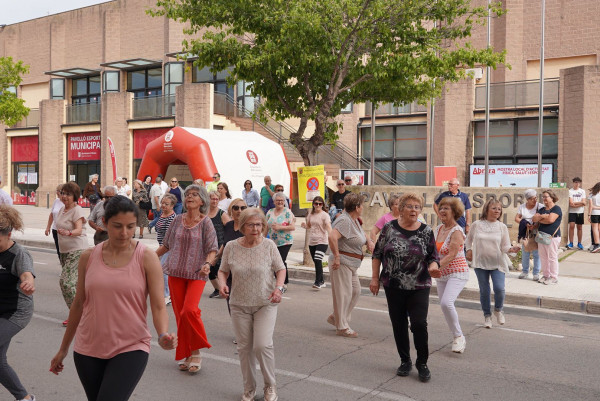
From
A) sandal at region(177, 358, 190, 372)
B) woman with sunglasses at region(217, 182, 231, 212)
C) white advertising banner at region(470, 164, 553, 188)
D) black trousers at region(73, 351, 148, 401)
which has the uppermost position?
white advertising banner at region(470, 164, 553, 188)

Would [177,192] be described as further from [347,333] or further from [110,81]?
[110,81]

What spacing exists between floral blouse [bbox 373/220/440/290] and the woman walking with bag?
584 cm

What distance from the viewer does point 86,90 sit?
3756 centimetres

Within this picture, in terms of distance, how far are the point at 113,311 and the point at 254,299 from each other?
1822 mm

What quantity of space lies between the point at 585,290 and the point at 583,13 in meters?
21.1

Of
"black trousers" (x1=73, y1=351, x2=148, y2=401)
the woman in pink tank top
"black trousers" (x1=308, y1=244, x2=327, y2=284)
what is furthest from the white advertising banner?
"black trousers" (x1=73, y1=351, x2=148, y2=401)

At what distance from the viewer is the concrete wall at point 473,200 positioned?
14.5m

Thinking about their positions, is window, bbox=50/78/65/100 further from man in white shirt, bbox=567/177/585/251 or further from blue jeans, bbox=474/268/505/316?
blue jeans, bbox=474/268/505/316

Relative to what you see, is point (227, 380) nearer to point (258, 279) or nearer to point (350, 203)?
point (258, 279)

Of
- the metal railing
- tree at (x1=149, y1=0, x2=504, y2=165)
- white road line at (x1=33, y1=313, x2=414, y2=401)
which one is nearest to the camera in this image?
white road line at (x1=33, y1=313, x2=414, y2=401)

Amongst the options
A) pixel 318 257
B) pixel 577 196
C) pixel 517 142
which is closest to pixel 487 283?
pixel 318 257

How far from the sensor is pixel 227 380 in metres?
5.74

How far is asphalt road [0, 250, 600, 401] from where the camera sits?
544 centimetres

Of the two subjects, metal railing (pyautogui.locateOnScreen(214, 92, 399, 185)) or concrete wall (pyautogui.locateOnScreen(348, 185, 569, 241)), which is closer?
concrete wall (pyautogui.locateOnScreen(348, 185, 569, 241))
